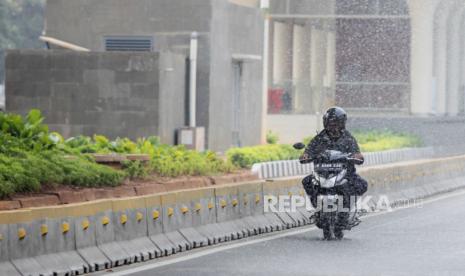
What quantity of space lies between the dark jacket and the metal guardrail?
857 cm


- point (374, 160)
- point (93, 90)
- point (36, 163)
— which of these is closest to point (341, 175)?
point (36, 163)

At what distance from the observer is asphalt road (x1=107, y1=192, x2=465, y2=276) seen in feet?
58.3

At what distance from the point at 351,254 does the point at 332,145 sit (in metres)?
3.41

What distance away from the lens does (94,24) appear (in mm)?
41031

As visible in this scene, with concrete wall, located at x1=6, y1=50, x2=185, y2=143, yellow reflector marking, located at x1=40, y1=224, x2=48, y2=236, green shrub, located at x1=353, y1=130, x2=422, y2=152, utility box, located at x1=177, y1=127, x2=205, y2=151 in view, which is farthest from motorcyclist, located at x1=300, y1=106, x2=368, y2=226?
green shrub, located at x1=353, y1=130, x2=422, y2=152

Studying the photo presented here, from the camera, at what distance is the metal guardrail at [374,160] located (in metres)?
34.6

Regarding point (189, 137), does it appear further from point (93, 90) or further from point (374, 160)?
point (374, 160)

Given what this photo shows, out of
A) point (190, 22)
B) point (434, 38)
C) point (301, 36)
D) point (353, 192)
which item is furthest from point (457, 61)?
point (353, 192)

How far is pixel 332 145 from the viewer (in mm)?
23172

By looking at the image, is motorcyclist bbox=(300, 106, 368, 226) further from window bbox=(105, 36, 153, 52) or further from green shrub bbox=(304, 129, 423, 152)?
green shrub bbox=(304, 129, 423, 152)

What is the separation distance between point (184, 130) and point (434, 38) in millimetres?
27777

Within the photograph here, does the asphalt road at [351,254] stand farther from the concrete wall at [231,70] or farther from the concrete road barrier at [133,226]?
the concrete wall at [231,70]

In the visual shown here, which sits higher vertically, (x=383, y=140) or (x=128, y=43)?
(x=128, y=43)

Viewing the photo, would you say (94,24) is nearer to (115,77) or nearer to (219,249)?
(115,77)
